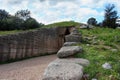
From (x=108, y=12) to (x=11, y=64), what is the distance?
875 cm

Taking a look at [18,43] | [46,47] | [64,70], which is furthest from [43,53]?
[64,70]

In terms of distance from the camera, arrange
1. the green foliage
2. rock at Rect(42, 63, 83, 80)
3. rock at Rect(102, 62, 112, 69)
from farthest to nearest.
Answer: the green foliage < rock at Rect(102, 62, 112, 69) < rock at Rect(42, 63, 83, 80)

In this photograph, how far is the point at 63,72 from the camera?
10.6ft

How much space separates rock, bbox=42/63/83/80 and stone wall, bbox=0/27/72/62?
4.00 metres

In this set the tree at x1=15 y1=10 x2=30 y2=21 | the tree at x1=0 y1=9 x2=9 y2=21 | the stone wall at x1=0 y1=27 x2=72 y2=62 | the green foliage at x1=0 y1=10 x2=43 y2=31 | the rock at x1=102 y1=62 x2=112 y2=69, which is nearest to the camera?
the rock at x1=102 y1=62 x2=112 y2=69

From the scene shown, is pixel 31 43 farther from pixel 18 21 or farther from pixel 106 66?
pixel 106 66

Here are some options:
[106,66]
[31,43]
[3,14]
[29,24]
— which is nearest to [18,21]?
[29,24]

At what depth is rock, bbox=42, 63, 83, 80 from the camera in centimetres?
306

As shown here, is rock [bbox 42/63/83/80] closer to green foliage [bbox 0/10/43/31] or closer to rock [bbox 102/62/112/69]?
rock [bbox 102/62/112/69]

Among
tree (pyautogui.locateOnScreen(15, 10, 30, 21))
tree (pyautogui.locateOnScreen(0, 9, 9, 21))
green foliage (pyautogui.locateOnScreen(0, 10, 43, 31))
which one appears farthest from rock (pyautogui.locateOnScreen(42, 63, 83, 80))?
tree (pyautogui.locateOnScreen(15, 10, 30, 21))

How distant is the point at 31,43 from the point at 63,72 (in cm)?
531

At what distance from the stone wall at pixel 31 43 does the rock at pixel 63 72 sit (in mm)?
3997

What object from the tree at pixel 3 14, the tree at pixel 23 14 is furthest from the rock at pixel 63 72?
the tree at pixel 23 14

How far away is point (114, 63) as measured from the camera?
12.9 ft
